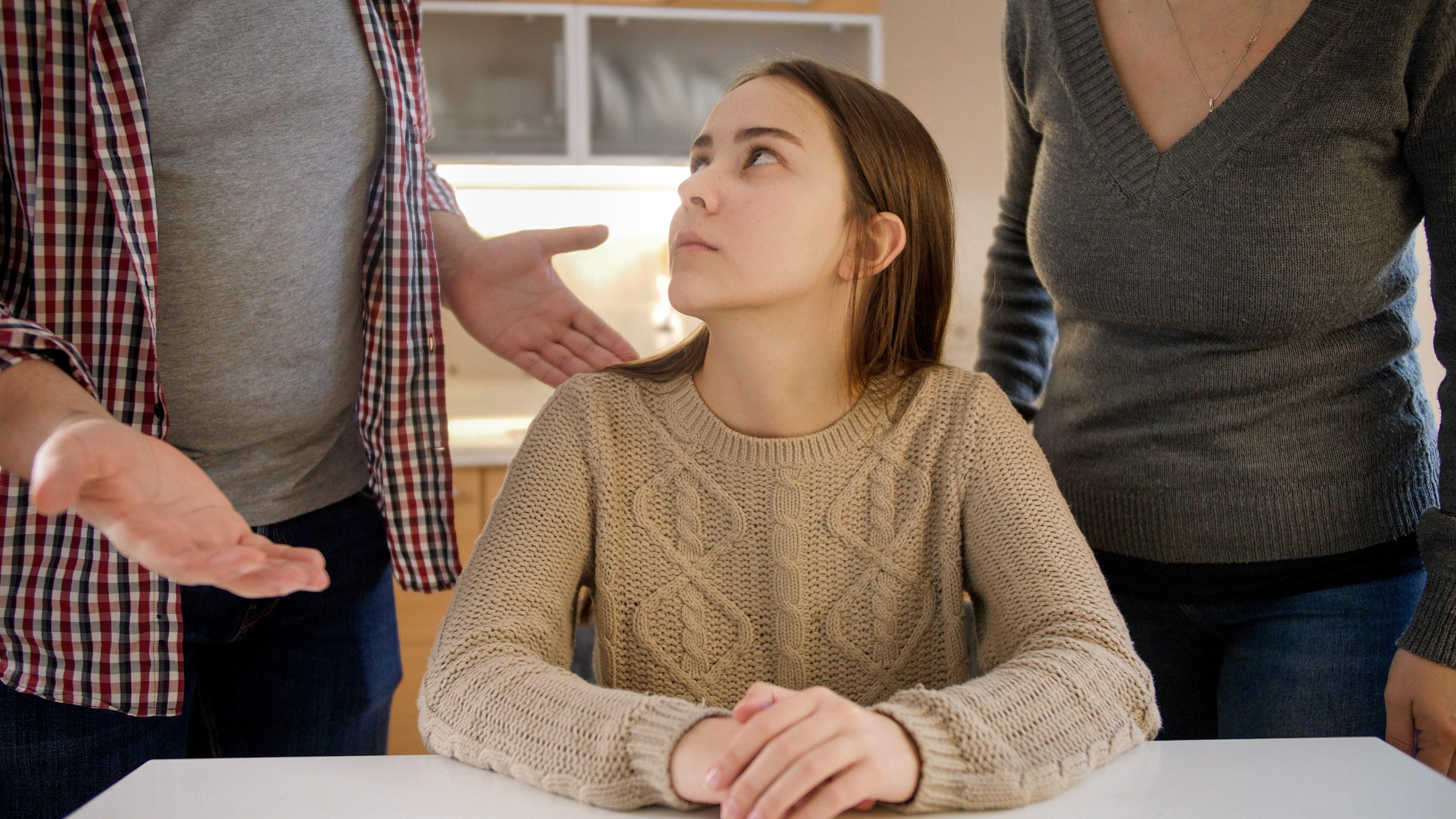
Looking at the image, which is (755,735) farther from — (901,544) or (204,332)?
(204,332)

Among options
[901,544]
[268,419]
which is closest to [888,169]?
[901,544]

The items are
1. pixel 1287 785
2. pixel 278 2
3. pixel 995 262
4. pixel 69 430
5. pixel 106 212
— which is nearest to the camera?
pixel 69 430

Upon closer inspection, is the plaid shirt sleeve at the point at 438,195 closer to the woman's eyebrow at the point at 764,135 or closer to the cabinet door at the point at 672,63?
the woman's eyebrow at the point at 764,135

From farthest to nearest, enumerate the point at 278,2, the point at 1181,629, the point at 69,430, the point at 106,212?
the point at 1181,629
the point at 278,2
the point at 106,212
the point at 69,430

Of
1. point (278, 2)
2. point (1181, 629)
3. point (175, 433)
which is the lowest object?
point (1181, 629)

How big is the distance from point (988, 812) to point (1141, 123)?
703 millimetres

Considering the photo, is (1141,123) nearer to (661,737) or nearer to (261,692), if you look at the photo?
(661,737)

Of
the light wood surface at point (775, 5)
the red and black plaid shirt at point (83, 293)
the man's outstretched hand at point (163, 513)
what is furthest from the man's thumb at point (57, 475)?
the light wood surface at point (775, 5)

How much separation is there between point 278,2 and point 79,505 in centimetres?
55

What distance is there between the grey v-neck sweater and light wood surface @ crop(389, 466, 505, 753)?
1513 millimetres

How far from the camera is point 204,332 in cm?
95

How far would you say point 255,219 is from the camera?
0.96 m

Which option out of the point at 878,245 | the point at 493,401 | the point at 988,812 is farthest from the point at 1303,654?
the point at 493,401

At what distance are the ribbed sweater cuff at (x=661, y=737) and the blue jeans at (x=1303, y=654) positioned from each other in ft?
1.84
